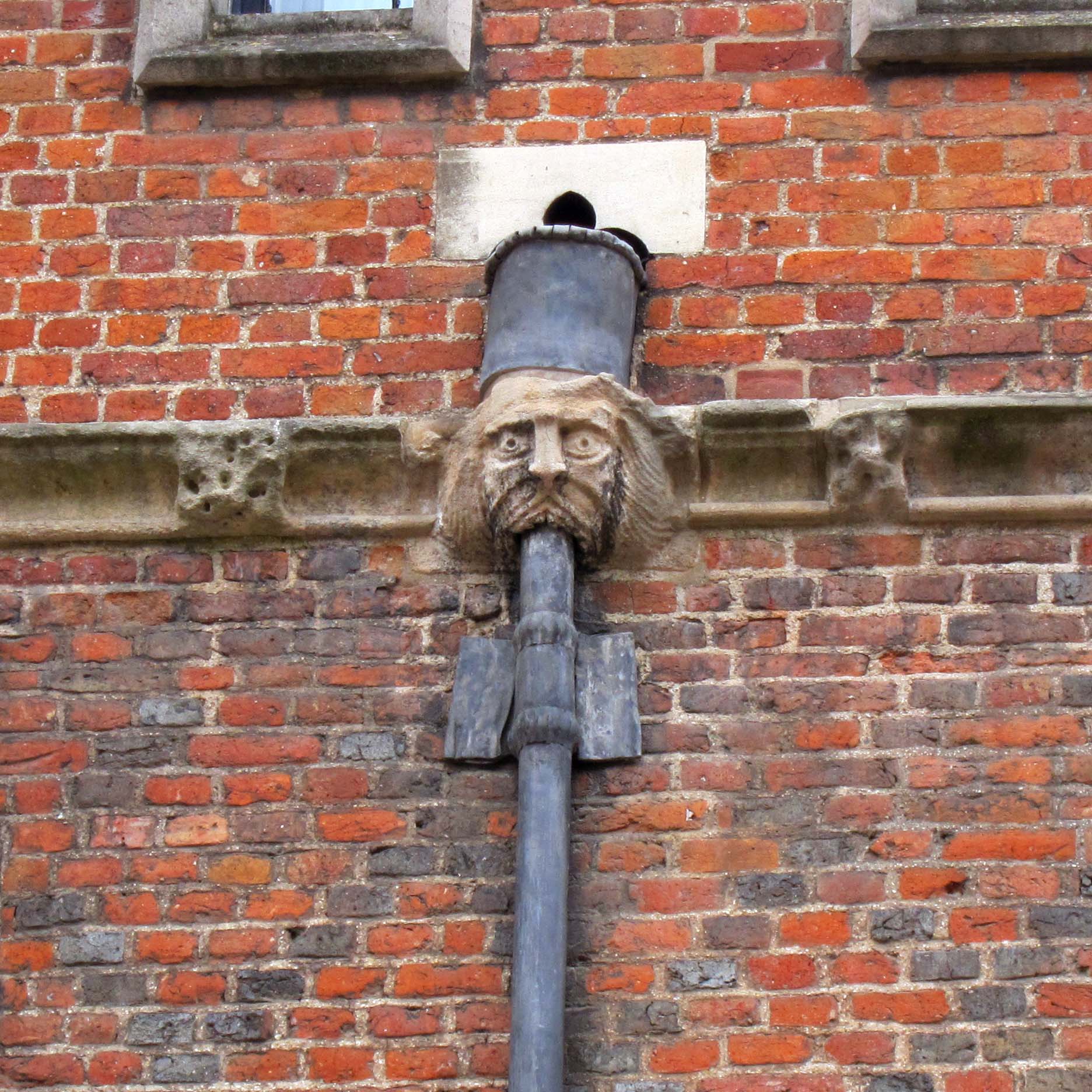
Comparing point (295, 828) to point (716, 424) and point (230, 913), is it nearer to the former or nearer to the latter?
point (230, 913)

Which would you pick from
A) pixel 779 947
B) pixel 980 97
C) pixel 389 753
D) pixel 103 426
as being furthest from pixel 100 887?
pixel 980 97

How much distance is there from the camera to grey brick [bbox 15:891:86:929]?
4.55 m

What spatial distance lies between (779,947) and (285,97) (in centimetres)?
224

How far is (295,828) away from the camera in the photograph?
181 inches

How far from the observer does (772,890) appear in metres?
4.47

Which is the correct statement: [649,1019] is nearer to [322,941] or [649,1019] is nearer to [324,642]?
[322,941]

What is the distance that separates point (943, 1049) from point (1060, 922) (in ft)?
1.10

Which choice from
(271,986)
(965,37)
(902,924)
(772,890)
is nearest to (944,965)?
(902,924)

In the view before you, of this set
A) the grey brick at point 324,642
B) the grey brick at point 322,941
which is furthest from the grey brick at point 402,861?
the grey brick at point 324,642

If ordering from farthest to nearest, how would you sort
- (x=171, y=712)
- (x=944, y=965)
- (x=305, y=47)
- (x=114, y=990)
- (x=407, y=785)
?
(x=305, y=47), (x=171, y=712), (x=407, y=785), (x=114, y=990), (x=944, y=965)

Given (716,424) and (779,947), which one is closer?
(779,947)

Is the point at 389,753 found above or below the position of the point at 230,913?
above

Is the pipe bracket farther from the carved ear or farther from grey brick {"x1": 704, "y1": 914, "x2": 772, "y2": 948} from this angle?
the carved ear

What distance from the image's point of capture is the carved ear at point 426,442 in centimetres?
486
